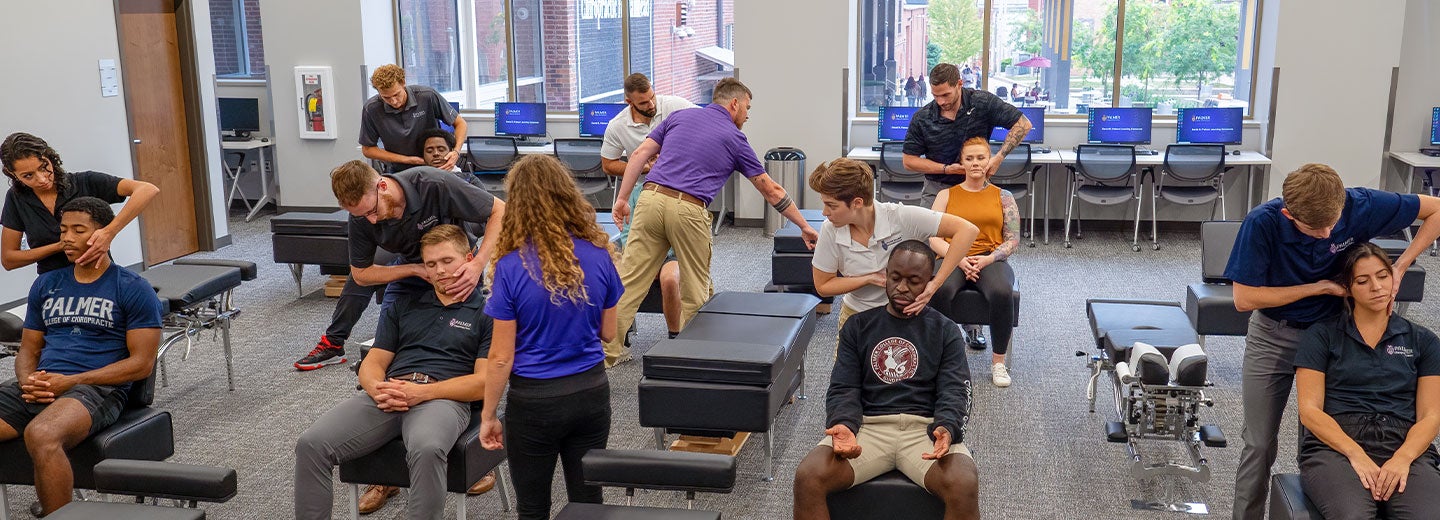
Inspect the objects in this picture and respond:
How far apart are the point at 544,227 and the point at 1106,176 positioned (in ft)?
21.1

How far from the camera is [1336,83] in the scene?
8.34 metres

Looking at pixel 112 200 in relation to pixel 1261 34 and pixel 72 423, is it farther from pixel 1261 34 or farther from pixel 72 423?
pixel 1261 34

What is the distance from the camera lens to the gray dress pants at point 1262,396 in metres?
3.36

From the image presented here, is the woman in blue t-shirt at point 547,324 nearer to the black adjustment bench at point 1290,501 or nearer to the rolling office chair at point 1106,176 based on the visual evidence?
the black adjustment bench at point 1290,501

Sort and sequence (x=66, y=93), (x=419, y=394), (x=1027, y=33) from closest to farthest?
(x=419, y=394)
(x=66, y=93)
(x=1027, y=33)

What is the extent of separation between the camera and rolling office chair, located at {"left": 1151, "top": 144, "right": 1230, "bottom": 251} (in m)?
8.26

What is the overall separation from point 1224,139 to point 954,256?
5554mm

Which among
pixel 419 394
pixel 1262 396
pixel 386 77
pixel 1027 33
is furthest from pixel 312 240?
pixel 1027 33

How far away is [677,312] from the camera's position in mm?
5199

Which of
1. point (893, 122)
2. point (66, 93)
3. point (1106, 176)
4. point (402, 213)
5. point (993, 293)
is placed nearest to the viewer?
point (402, 213)

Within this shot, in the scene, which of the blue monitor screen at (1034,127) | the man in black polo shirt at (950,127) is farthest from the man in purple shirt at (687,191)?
the blue monitor screen at (1034,127)

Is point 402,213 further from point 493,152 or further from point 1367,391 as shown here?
point 493,152

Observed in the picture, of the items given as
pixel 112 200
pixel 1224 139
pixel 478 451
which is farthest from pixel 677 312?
pixel 1224 139

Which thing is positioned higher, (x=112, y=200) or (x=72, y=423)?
(x=112, y=200)
